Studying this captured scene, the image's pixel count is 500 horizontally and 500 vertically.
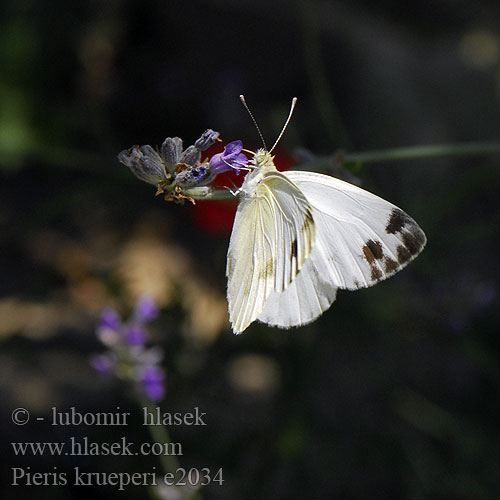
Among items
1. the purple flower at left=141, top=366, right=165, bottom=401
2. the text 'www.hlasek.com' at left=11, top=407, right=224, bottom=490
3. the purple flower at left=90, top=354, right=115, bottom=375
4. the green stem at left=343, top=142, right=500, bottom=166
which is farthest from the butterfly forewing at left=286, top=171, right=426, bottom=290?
the text 'www.hlasek.com' at left=11, top=407, right=224, bottom=490

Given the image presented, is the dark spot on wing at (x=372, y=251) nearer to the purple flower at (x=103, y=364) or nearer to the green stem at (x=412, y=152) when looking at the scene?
the green stem at (x=412, y=152)

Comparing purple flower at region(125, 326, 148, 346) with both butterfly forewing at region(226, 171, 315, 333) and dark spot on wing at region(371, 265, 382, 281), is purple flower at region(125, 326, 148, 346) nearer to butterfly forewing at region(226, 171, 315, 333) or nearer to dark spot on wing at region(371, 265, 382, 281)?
butterfly forewing at region(226, 171, 315, 333)

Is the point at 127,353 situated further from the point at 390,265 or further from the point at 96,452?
the point at 390,265

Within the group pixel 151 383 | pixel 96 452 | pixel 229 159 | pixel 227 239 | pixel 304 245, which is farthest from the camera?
pixel 227 239

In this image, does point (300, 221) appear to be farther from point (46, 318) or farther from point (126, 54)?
point (126, 54)

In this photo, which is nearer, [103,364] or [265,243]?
[265,243]

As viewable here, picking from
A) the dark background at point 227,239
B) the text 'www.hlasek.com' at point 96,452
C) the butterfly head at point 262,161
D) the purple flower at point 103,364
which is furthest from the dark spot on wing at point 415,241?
the text 'www.hlasek.com' at point 96,452

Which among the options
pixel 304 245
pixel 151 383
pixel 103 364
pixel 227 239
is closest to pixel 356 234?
pixel 304 245
